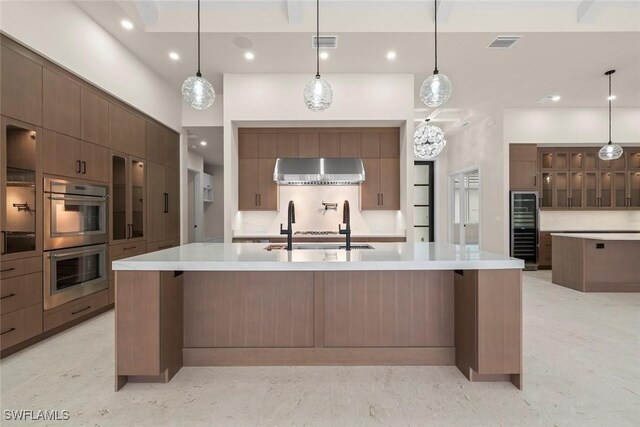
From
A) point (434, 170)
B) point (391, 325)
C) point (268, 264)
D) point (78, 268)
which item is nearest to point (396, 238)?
point (391, 325)

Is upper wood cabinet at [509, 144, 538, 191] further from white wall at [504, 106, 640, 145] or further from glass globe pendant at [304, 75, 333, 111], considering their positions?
glass globe pendant at [304, 75, 333, 111]

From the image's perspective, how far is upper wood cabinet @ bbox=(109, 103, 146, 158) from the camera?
167 inches

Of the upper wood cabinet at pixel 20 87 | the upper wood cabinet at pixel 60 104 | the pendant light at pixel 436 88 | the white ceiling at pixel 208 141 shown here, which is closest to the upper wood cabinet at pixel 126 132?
the upper wood cabinet at pixel 60 104

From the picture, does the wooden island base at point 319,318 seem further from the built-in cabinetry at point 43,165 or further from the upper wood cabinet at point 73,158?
the upper wood cabinet at point 73,158

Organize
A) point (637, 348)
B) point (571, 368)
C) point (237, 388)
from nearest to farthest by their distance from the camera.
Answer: point (237, 388) → point (571, 368) → point (637, 348)

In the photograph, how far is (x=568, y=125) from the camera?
277 inches

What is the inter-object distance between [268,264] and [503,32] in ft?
13.6

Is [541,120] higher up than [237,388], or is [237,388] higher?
[541,120]

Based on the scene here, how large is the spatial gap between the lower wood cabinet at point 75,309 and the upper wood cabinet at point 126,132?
6.21 feet

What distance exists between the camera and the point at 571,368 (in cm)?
258

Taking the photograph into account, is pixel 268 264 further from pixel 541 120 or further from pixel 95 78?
pixel 541 120

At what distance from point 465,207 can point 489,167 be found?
1.59 m

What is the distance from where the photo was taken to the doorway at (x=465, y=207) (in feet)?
27.3

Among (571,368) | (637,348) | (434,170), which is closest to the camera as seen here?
(571,368)
